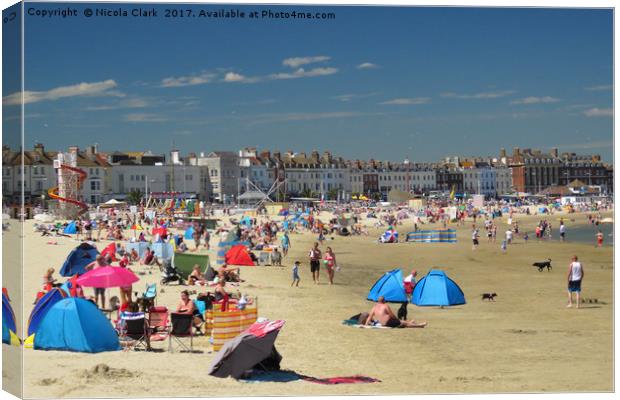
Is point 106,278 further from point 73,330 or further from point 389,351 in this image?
point 389,351

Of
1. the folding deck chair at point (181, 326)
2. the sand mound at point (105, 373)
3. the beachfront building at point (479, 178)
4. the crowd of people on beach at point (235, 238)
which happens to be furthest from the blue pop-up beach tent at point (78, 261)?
the beachfront building at point (479, 178)

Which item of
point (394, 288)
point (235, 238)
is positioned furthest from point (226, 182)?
point (394, 288)

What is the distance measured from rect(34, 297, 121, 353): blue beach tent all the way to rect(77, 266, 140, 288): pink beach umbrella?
201 centimetres

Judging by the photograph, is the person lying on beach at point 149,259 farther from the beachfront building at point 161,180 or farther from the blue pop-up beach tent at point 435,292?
the beachfront building at point 161,180

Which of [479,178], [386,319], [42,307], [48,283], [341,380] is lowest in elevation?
[341,380]

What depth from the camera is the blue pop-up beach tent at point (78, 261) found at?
16.0m

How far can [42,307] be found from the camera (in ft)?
35.9

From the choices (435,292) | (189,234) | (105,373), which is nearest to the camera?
(105,373)

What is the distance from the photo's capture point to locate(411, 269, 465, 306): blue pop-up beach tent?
15.0 metres

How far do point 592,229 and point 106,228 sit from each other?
26.3 m

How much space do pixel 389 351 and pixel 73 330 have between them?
3.68 meters

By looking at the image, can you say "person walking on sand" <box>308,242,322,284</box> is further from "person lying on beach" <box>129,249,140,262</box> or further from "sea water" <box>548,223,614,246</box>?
"sea water" <box>548,223,614,246</box>

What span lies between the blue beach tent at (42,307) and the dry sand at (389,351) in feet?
0.50

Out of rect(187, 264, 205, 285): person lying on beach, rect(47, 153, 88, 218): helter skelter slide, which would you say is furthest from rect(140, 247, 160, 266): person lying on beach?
rect(47, 153, 88, 218): helter skelter slide
